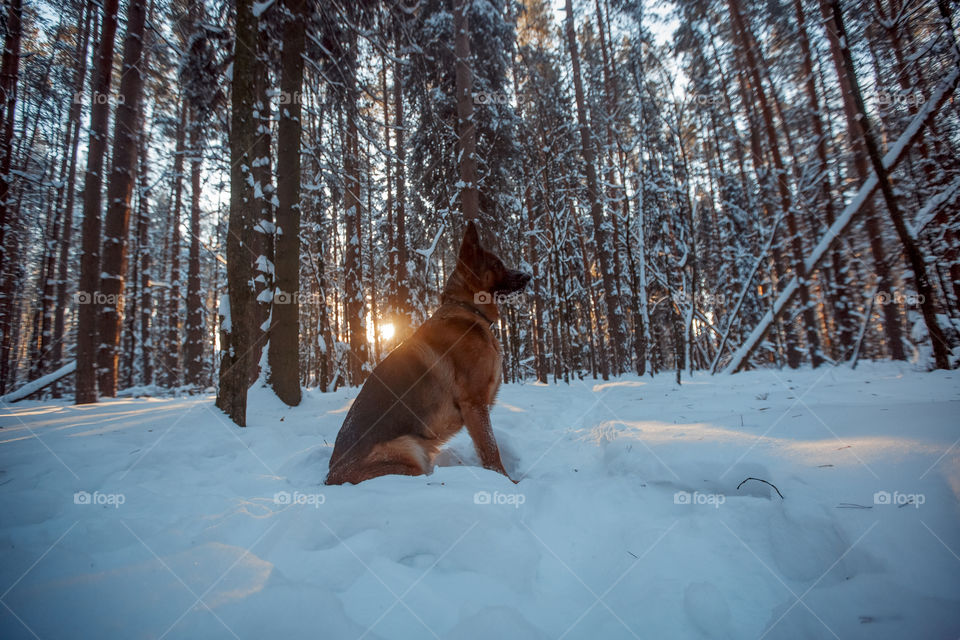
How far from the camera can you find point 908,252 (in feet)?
12.6

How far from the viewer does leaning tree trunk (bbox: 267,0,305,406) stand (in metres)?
6.05

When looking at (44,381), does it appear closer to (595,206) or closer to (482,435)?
(482,435)

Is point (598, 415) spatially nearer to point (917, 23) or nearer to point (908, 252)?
point (908, 252)

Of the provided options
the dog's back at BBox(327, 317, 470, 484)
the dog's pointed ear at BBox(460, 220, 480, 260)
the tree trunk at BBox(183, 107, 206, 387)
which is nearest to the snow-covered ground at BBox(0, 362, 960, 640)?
the dog's back at BBox(327, 317, 470, 484)

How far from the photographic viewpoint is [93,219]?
7797 millimetres

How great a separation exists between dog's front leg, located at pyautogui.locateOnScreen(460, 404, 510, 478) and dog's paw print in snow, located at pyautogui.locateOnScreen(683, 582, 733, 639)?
1755 mm

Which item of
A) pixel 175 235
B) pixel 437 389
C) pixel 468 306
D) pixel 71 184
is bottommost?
pixel 437 389

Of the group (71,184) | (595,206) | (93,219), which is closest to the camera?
(93,219)

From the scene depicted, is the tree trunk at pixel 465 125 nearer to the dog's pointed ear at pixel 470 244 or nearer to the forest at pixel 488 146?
the forest at pixel 488 146

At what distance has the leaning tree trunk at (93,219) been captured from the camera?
7094 mm

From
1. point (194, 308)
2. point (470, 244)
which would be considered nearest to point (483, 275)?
point (470, 244)

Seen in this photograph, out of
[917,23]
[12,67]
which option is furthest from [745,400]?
[12,67]

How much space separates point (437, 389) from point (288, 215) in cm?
524

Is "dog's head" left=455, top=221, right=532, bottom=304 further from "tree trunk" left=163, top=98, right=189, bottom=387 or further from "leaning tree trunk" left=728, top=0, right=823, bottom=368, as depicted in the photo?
"leaning tree trunk" left=728, top=0, right=823, bottom=368
